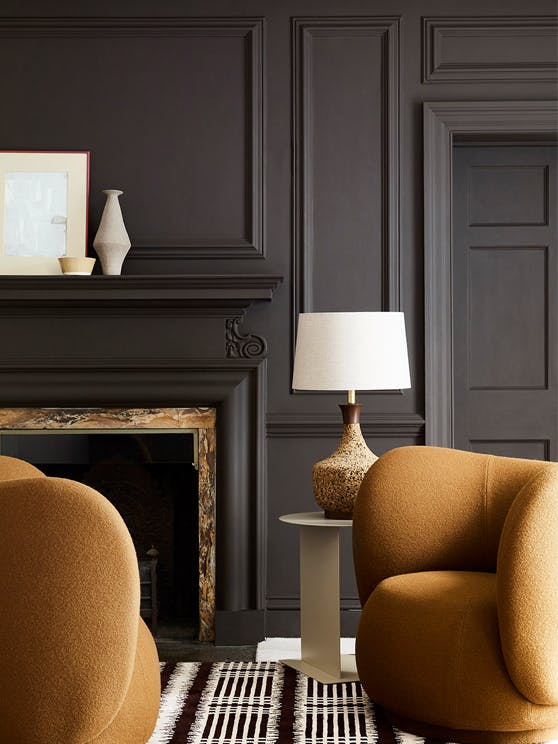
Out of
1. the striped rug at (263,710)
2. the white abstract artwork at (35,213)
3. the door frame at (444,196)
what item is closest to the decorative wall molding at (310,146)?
the door frame at (444,196)

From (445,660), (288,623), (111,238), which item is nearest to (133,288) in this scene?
(111,238)

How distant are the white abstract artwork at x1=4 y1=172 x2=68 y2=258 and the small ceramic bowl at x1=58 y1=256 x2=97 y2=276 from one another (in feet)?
0.47

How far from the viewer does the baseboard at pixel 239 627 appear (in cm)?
380

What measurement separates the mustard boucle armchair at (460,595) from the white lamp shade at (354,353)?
1.13ft

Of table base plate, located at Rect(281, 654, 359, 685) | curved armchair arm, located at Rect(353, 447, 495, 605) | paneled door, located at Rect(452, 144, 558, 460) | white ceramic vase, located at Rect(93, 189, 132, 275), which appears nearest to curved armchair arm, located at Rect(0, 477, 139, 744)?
curved armchair arm, located at Rect(353, 447, 495, 605)

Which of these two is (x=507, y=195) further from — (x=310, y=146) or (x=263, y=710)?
(x=263, y=710)

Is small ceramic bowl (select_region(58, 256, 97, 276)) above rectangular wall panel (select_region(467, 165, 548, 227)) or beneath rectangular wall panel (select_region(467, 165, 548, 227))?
beneath

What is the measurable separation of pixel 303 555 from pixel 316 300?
1.13 metres

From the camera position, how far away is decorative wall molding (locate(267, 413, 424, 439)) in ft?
12.9

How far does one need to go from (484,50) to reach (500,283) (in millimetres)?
983

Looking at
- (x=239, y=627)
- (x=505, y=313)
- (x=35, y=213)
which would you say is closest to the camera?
(x=239, y=627)

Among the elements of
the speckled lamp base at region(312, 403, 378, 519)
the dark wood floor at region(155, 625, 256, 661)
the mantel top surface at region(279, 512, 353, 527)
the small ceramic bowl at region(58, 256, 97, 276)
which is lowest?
the dark wood floor at region(155, 625, 256, 661)

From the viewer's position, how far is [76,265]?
3.77m

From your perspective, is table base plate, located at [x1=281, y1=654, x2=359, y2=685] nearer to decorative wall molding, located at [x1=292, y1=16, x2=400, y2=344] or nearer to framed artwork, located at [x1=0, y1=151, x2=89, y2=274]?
decorative wall molding, located at [x1=292, y1=16, x2=400, y2=344]
